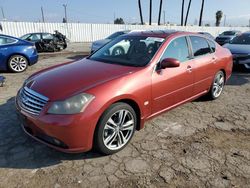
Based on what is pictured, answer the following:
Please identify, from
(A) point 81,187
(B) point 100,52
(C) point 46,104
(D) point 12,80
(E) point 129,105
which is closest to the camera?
(A) point 81,187

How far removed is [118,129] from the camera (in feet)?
10.6

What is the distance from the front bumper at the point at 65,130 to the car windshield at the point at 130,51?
1.32m

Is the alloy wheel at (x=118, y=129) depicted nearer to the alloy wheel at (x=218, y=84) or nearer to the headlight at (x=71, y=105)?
the headlight at (x=71, y=105)

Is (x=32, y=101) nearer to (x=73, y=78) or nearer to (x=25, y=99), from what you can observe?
(x=25, y=99)

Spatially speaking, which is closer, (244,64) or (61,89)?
(61,89)

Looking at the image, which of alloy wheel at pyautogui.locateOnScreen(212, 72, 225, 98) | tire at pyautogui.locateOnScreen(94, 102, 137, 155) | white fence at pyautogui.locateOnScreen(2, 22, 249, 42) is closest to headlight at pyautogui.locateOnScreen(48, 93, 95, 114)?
tire at pyautogui.locateOnScreen(94, 102, 137, 155)

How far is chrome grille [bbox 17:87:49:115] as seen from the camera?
290 centimetres

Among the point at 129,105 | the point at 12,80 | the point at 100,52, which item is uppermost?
the point at 100,52

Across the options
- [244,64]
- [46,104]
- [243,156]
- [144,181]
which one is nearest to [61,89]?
[46,104]

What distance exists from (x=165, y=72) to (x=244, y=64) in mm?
5682

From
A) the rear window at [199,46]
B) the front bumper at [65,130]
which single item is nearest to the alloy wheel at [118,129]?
the front bumper at [65,130]

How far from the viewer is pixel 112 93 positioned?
2.97 m

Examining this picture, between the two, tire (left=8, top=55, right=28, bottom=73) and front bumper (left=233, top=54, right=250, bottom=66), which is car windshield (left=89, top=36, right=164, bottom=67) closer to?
tire (left=8, top=55, right=28, bottom=73)

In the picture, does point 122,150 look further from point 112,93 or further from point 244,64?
point 244,64
